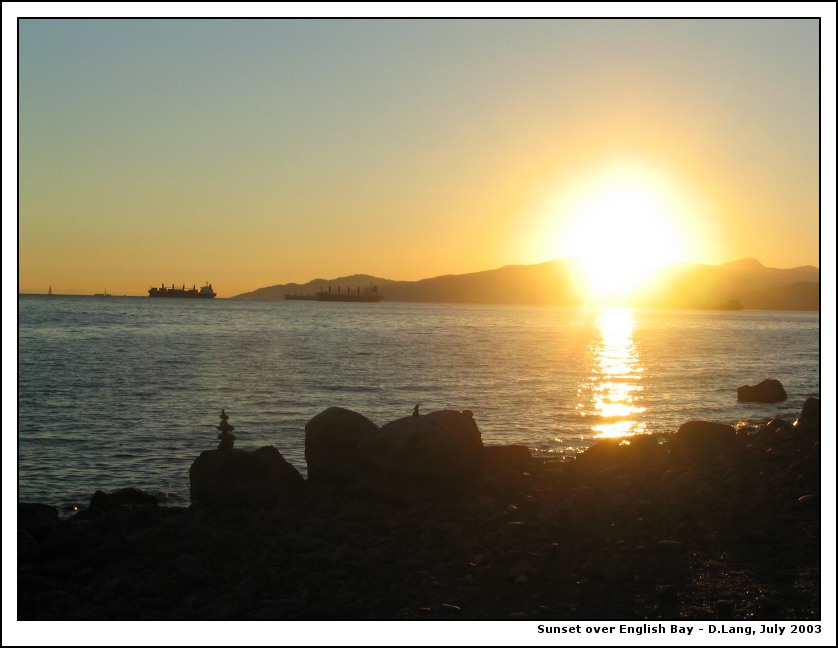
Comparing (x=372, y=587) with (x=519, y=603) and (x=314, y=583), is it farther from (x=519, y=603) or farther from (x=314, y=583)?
(x=519, y=603)

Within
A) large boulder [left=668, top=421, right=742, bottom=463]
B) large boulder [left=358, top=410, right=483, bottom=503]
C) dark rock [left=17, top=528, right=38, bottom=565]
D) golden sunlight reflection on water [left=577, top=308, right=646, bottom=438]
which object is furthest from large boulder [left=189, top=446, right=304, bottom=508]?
golden sunlight reflection on water [left=577, top=308, right=646, bottom=438]

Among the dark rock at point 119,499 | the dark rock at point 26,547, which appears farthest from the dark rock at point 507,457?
the dark rock at point 26,547

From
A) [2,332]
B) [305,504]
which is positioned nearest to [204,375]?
[305,504]

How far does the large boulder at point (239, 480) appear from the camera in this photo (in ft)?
46.5

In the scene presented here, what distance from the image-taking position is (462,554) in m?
11.7

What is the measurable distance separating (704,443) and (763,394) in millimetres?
18666

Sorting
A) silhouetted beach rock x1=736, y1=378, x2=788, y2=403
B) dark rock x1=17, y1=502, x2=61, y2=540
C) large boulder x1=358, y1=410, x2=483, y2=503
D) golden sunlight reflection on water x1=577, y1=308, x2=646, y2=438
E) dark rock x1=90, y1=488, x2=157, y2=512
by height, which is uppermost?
large boulder x1=358, y1=410, x2=483, y2=503

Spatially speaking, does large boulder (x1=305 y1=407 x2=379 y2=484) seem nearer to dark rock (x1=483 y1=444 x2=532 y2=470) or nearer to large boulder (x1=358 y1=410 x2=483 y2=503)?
large boulder (x1=358 y1=410 x2=483 y2=503)

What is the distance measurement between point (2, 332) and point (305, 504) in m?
6.35

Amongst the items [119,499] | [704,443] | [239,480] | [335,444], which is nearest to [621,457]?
[704,443]

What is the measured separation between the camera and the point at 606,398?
37031mm

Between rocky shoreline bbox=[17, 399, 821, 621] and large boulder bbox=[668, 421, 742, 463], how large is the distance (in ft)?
4.83

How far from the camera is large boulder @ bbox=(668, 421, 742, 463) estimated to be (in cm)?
1744

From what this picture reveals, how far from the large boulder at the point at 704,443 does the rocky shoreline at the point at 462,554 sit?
1.47 meters
